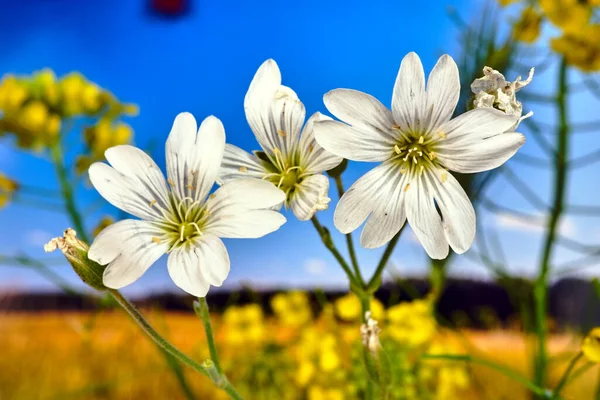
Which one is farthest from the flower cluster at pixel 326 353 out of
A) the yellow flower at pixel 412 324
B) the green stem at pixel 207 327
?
the green stem at pixel 207 327

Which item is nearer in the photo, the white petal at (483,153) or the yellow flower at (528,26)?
the white petal at (483,153)

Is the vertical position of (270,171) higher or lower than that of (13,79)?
lower

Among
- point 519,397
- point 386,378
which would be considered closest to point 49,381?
point 519,397

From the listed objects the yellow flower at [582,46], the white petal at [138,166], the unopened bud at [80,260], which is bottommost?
the unopened bud at [80,260]

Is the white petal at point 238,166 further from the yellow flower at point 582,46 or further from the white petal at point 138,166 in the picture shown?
the yellow flower at point 582,46

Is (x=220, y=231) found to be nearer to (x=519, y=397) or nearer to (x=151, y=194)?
(x=151, y=194)

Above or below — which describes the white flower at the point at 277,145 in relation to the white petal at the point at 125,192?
above

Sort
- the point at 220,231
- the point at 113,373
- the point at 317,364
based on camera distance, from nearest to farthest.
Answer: the point at 220,231 → the point at 317,364 → the point at 113,373
